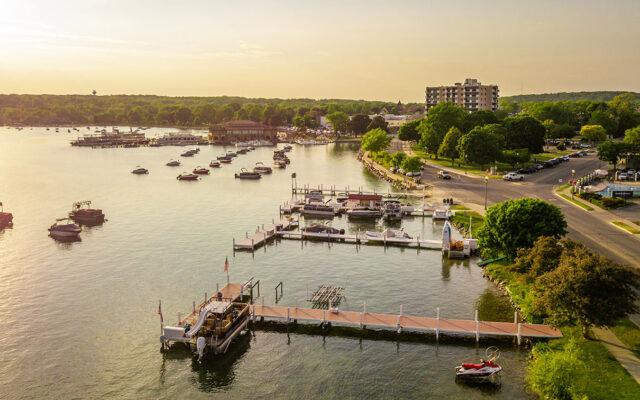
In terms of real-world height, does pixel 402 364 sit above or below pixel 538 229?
below

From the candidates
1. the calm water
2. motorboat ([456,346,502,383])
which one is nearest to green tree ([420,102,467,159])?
the calm water

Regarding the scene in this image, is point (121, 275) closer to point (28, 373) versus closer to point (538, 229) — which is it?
point (28, 373)

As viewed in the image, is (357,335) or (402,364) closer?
(402,364)

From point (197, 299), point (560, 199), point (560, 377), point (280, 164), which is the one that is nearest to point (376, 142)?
point (280, 164)

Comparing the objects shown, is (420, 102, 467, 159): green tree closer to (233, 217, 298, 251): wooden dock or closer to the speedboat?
the speedboat

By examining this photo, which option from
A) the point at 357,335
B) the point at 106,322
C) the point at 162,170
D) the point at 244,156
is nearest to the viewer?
the point at 357,335

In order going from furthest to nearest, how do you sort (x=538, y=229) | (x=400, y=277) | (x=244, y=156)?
(x=244, y=156)
(x=400, y=277)
(x=538, y=229)

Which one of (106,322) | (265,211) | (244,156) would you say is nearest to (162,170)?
(244,156)

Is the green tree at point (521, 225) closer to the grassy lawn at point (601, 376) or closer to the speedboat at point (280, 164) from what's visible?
the grassy lawn at point (601, 376)
